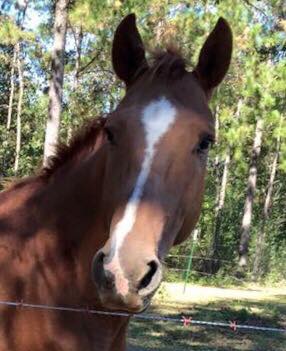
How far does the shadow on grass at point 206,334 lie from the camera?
8234 mm

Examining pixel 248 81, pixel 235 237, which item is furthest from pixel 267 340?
pixel 235 237

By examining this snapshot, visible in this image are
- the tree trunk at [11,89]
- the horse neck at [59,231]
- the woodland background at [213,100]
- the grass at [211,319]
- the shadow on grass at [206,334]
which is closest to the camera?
the horse neck at [59,231]

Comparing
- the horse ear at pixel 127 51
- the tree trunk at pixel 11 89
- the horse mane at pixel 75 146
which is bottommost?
the horse mane at pixel 75 146

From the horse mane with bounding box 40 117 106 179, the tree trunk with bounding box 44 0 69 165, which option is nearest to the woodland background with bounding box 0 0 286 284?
the tree trunk with bounding box 44 0 69 165

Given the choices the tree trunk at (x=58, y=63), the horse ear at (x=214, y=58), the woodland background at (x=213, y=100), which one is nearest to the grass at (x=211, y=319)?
the woodland background at (x=213, y=100)

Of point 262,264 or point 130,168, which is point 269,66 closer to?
point 262,264

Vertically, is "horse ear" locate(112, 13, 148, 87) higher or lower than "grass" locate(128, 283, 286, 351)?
higher

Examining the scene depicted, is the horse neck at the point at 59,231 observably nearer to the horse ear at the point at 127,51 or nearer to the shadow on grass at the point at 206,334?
the horse ear at the point at 127,51

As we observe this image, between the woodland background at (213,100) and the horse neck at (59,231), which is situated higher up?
the woodland background at (213,100)

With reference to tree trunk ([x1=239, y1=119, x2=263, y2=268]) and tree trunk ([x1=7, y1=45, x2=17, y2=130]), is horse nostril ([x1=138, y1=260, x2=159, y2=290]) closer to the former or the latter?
tree trunk ([x1=239, y1=119, x2=263, y2=268])

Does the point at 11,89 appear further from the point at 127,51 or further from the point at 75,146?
the point at 127,51

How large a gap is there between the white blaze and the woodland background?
24.1 feet

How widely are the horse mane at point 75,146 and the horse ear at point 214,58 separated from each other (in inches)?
22.6

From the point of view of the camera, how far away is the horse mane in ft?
10.4
